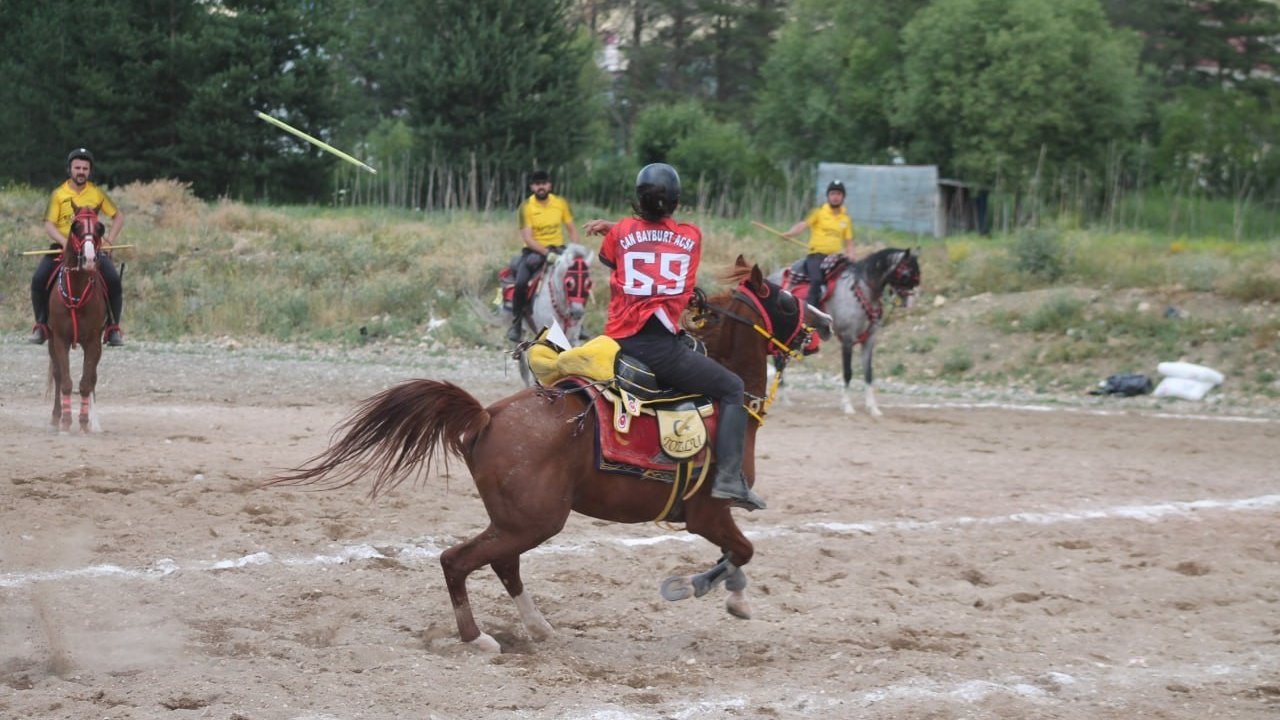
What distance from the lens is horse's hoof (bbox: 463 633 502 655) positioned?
7.27 m

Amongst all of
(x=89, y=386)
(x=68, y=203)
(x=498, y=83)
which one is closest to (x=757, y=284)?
(x=89, y=386)

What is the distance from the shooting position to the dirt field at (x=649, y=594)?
21.6 ft

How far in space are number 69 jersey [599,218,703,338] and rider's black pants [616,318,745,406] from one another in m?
0.06

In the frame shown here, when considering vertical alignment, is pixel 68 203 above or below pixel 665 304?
above

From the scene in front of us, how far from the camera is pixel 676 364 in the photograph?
7570 millimetres

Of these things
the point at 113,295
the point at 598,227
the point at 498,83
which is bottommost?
the point at 113,295

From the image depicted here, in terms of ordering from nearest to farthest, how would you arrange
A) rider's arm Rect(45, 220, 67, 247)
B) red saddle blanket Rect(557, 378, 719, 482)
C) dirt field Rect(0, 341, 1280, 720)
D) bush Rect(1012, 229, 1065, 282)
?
dirt field Rect(0, 341, 1280, 720) → red saddle blanket Rect(557, 378, 719, 482) → rider's arm Rect(45, 220, 67, 247) → bush Rect(1012, 229, 1065, 282)

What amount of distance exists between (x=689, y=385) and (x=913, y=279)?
11.2m

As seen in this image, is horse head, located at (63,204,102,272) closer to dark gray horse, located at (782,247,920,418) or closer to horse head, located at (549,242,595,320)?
horse head, located at (549,242,595,320)

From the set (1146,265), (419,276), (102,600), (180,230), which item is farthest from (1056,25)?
(102,600)

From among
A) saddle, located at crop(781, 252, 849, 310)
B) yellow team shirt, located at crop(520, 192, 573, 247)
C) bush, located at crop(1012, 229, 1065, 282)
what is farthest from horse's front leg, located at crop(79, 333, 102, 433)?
bush, located at crop(1012, 229, 1065, 282)

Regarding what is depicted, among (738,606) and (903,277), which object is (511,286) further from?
(738,606)

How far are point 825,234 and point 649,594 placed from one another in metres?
10.9

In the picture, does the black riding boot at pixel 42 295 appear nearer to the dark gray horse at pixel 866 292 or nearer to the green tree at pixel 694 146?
the dark gray horse at pixel 866 292
